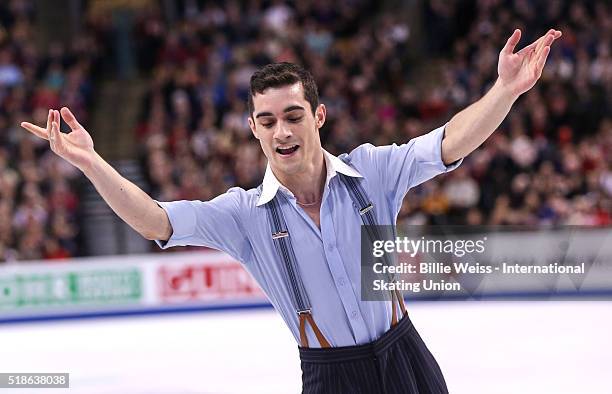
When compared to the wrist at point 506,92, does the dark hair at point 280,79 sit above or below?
above

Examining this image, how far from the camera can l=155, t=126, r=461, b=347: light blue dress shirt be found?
309cm

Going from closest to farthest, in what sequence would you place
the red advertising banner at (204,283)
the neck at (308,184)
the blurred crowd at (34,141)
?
the neck at (308,184) → the red advertising banner at (204,283) → the blurred crowd at (34,141)

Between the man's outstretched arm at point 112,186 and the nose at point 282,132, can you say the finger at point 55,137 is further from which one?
the nose at point 282,132

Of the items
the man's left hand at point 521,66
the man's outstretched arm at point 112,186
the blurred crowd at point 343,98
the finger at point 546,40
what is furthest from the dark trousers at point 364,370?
the blurred crowd at point 343,98

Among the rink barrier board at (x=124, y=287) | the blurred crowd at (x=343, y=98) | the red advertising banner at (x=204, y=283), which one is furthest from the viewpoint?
the blurred crowd at (x=343, y=98)

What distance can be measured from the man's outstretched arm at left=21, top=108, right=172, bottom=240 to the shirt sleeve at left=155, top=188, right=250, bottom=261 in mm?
35

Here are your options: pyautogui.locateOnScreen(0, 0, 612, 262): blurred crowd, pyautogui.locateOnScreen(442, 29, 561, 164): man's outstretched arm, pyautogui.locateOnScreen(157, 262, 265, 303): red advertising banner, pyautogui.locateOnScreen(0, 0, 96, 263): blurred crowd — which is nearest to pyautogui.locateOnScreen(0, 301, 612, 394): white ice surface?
pyautogui.locateOnScreen(157, 262, 265, 303): red advertising banner

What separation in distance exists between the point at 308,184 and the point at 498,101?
0.71 metres

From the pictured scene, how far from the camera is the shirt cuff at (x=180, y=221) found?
311 centimetres

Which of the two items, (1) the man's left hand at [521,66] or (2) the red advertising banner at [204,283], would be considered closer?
(1) the man's left hand at [521,66]

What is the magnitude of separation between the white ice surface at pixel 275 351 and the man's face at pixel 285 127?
3824 mm

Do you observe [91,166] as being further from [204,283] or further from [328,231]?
[204,283]

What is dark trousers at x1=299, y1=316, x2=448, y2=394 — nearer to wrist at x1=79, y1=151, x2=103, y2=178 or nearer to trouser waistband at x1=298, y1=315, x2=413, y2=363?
trouser waistband at x1=298, y1=315, x2=413, y2=363

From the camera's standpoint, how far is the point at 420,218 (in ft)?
38.1
